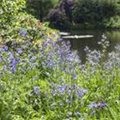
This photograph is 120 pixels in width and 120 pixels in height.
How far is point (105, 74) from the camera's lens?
17.9 feet

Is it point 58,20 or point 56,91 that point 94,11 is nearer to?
point 58,20

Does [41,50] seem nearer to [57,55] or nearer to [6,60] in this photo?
[57,55]

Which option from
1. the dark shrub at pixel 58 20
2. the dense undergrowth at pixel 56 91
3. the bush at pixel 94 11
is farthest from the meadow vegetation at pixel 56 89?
the bush at pixel 94 11

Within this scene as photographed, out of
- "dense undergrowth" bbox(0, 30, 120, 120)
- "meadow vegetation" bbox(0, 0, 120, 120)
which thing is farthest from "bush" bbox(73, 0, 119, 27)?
"dense undergrowth" bbox(0, 30, 120, 120)

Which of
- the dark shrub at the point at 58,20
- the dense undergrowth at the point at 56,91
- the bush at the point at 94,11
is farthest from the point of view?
the bush at the point at 94,11

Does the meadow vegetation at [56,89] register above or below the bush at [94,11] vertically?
above

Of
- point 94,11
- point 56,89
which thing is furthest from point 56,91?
point 94,11

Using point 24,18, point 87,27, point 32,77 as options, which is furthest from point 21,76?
point 87,27

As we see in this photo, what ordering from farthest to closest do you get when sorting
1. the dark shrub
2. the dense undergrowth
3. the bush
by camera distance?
1. the bush
2. the dark shrub
3. the dense undergrowth

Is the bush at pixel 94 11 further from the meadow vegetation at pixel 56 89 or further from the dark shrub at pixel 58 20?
the meadow vegetation at pixel 56 89

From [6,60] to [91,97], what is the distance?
1.16 metres

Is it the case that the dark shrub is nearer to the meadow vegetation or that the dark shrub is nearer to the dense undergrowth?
the meadow vegetation

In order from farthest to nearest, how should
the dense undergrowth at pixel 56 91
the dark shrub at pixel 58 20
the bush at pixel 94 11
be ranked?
the bush at pixel 94 11 < the dark shrub at pixel 58 20 < the dense undergrowth at pixel 56 91

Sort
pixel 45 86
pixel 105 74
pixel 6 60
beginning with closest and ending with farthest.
Answer: pixel 45 86
pixel 6 60
pixel 105 74
